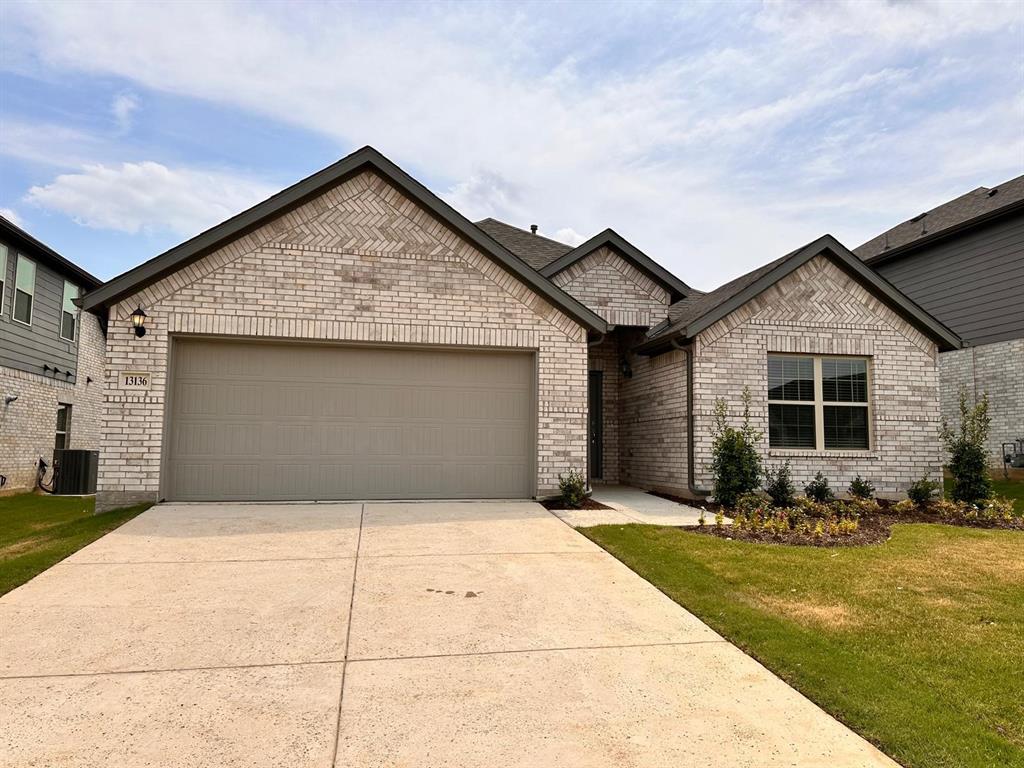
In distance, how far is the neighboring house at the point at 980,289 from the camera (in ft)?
52.7

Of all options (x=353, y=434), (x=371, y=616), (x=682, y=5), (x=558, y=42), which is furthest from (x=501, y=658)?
(x=558, y=42)

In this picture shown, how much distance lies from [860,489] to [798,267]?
4.24m

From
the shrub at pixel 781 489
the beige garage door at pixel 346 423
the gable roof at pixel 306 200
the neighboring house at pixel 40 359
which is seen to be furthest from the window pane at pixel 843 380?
the neighboring house at pixel 40 359

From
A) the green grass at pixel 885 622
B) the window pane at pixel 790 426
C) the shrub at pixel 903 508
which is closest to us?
the green grass at pixel 885 622

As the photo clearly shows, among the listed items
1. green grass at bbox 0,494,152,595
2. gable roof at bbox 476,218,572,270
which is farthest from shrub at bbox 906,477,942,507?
green grass at bbox 0,494,152,595

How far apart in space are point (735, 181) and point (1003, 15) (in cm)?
624

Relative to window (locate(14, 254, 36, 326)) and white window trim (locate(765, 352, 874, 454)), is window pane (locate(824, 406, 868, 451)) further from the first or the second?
window (locate(14, 254, 36, 326))

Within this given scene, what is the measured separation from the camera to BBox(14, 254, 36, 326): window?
1512cm

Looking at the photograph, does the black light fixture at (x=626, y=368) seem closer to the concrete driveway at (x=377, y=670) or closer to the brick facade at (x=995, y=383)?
the concrete driveway at (x=377, y=670)

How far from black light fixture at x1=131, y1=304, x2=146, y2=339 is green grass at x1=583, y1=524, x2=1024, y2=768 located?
724 cm

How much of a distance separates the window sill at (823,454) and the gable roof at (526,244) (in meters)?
6.88

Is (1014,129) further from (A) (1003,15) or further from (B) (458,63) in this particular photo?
(B) (458,63)

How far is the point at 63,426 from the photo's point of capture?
58.1ft

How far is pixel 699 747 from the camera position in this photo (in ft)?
9.73
